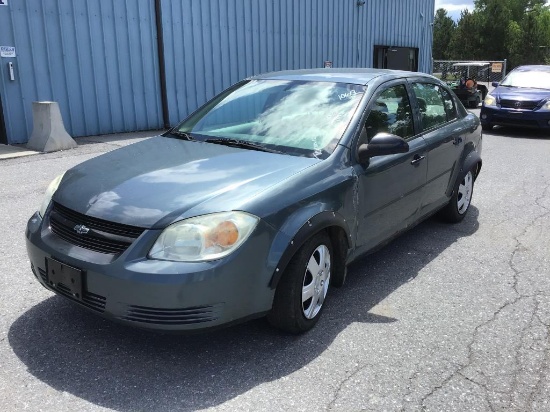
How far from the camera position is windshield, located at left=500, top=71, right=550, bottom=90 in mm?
12750

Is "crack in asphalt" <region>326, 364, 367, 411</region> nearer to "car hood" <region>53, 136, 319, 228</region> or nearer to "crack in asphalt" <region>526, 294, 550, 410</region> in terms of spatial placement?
"crack in asphalt" <region>526, 294, 550, 410</region>

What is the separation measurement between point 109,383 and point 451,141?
364 cm

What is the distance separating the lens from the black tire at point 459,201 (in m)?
5.28

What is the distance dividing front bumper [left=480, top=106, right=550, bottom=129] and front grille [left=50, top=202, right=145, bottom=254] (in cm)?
1145

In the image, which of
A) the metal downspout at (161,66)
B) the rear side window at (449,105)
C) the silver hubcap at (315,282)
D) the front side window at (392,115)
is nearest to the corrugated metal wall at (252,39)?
the metal downspout at (161,66)

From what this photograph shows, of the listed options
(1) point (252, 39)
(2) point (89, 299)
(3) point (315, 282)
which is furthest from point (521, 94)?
(2) point (89, 299)

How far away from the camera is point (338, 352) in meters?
3.06

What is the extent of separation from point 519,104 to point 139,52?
855 cm

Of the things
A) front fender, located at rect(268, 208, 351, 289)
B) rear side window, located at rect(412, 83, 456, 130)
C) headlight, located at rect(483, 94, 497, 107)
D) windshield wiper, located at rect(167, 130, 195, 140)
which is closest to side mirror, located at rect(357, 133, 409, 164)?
front fender, located at rect(268, 208, 351, 289)

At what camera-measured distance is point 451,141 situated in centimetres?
491

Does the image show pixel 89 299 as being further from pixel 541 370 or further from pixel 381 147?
pixel 541 370

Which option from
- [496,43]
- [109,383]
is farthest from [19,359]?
[496,43]

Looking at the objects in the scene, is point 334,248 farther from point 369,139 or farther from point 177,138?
point 177,138

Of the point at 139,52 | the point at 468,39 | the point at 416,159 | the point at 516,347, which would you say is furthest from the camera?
the point at 468,39
